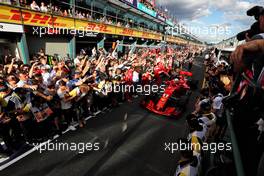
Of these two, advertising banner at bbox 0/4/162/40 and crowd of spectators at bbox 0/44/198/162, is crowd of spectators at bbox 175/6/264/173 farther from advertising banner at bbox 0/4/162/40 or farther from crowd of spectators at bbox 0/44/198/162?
advertising banner at bbox 0/4/162/40

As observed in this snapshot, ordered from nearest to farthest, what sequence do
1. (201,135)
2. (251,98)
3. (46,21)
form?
1. (251,98)
2. (201,135)
3. (46,21)

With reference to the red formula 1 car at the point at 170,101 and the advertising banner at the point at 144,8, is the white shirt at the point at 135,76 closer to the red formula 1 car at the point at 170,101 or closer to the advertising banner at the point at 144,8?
the red formula 1 car at the point at 170,101

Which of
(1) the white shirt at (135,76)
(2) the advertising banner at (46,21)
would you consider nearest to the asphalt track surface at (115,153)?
(1) the white shirt at (135,76)

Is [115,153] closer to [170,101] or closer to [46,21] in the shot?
[170,101]

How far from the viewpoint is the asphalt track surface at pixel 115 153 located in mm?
4199

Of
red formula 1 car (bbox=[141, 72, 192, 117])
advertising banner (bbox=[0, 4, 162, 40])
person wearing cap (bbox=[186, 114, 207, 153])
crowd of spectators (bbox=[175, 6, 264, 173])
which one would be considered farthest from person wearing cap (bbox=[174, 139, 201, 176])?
advertising banner (bbox=[0, 4, 162, 40])

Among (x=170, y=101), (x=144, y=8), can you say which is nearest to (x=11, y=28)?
(x=170, y=101)

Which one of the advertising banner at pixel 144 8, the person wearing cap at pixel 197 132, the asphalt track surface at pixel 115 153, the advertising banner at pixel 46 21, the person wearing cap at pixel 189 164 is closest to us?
the person wearing cap at pixel 189 164

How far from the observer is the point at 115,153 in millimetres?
4938

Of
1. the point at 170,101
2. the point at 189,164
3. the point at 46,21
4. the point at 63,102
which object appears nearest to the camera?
the point at 189,164

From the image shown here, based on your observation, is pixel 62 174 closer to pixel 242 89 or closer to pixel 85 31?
pixel 242 89

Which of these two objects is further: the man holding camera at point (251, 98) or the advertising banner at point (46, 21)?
the advertising banner at point (46, 21)

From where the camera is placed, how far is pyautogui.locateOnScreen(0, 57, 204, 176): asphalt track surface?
4199 mm

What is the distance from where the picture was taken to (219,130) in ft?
8.00
